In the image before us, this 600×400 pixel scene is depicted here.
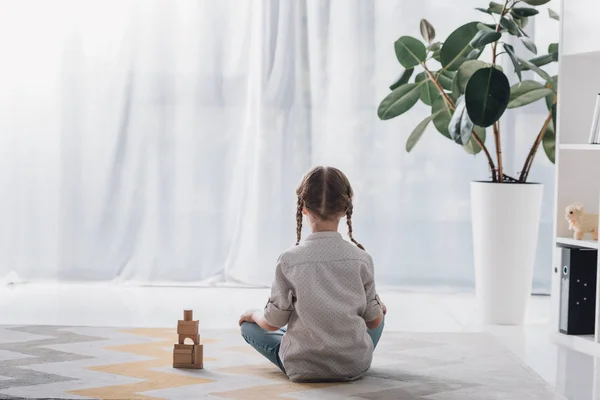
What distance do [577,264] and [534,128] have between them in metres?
1.26

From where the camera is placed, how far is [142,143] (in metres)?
4.39

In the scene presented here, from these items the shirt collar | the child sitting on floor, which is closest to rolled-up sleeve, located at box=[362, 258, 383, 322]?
the child sitting on floor

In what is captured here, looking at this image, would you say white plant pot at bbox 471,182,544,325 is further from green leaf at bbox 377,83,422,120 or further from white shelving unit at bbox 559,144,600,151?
green leaf at bbox 377,83,422,120

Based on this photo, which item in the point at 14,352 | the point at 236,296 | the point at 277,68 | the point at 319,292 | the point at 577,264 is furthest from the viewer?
the point at 277,68

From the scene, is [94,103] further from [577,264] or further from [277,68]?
[577,264]

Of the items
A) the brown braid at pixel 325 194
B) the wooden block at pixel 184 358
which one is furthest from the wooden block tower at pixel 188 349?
the brown braid at pixel 325 194

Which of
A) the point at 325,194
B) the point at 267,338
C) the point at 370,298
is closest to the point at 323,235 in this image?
the point at 325,194

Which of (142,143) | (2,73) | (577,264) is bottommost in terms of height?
(577,264)

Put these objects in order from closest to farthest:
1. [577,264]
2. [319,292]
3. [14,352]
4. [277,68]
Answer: [319,292]
[14,352]
[577,264]
[277,68]

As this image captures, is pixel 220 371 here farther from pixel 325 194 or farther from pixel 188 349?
pixel 325 194

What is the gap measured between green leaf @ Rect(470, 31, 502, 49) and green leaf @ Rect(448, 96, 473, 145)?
0.22 metres

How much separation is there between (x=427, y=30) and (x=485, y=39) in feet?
1.76

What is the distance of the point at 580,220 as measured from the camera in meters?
3.23

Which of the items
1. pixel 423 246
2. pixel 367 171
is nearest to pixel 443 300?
pixel 423 246
